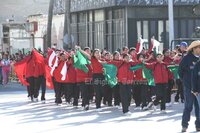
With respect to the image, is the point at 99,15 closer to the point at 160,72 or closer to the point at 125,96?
the point at 160,72

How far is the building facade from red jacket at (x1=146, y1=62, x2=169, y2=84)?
1582cm

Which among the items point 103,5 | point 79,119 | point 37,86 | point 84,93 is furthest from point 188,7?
point 79,119

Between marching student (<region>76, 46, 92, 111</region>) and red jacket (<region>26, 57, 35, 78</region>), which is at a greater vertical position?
red jacket (<region>26, 57, 35, 78</region>)

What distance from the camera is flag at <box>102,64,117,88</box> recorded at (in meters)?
18.0

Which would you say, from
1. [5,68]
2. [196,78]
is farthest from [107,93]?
[5,68]

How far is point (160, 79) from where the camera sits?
17078mm

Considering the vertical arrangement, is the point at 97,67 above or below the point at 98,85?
above

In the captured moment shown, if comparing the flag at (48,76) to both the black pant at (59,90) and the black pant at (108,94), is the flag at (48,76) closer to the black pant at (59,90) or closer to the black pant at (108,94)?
the black pant at (59,90)

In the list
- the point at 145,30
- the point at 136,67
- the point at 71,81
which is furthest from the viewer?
the point at 145,30

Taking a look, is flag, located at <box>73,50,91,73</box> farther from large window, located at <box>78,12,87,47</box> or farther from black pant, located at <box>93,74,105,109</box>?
large window, located at <box>78,12,87,47</box>

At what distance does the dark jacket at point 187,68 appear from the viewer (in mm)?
12945

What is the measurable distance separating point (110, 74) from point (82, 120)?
278cm

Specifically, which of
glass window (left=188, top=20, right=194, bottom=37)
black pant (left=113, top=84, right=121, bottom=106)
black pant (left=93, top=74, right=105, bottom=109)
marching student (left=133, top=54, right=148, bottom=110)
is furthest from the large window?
black pant (left=93, top=74, right=105, bottom=109)

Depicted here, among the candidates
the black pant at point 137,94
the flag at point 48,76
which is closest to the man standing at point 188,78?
the black pant at point 137,94
